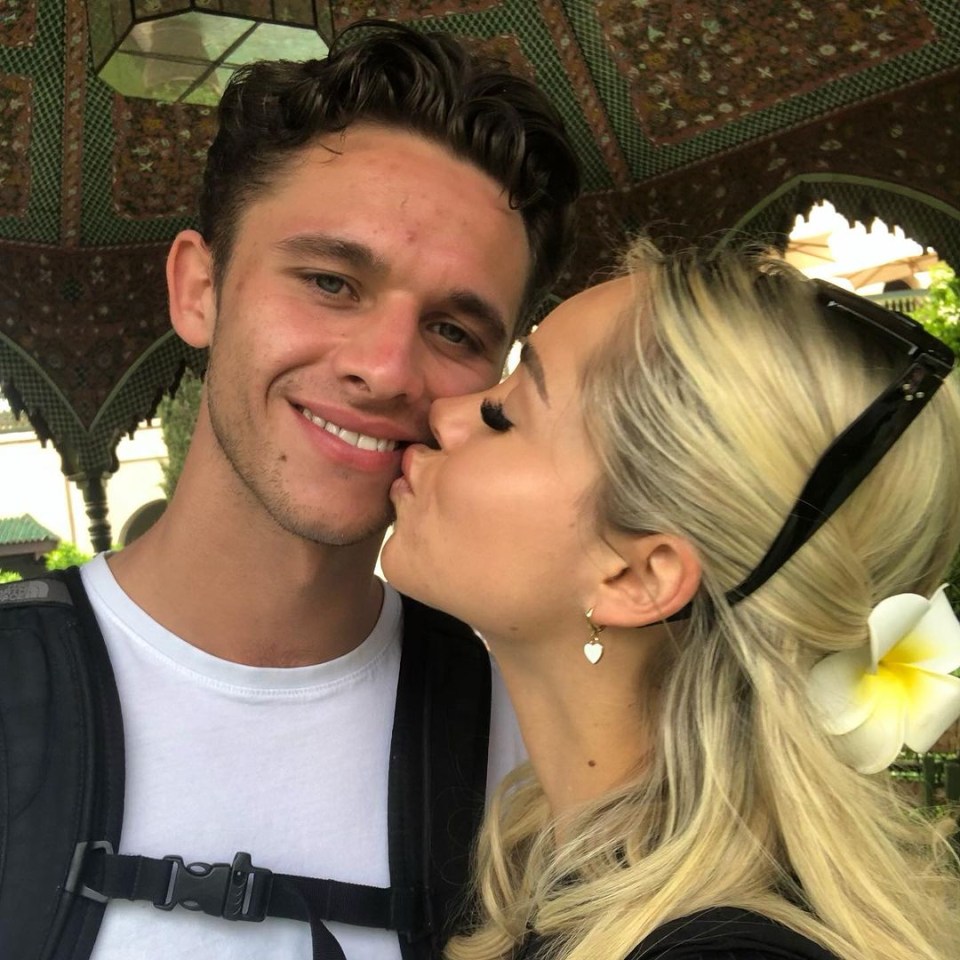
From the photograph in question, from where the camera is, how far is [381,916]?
1290 mm

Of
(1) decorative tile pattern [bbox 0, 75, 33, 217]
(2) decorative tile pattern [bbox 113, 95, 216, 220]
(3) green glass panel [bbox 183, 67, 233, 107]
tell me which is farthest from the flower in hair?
(1) decorative tile pattern [bbox 0, 75, 33, 217]

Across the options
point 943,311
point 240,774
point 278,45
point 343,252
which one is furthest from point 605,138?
point 943,311

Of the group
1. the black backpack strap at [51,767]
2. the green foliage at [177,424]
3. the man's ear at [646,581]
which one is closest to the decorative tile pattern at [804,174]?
the man's ear at [646,581]

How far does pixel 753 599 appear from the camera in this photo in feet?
3.85

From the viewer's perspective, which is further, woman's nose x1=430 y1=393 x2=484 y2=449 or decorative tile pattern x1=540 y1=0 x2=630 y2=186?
decorative tile pattern x1=540 y1=0 x2=630 y2=186

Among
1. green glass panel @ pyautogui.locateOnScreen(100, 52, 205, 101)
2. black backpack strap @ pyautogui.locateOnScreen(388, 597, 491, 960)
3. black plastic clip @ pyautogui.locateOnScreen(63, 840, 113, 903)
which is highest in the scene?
green glass panel @ pyautogui.locateOnScreen(100, 52, 205, 101)

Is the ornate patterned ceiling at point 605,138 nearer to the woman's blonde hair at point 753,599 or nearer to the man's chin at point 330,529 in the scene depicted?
the man's chin at point 330,529

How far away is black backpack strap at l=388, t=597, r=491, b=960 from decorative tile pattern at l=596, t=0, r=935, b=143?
1.76 meters

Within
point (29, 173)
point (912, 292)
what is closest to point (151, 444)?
point (912, 292)

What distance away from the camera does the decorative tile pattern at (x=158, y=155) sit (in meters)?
2.86

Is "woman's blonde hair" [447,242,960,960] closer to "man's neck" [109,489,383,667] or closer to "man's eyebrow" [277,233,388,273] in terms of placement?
"man's eyebrow" [277,233,388,273]

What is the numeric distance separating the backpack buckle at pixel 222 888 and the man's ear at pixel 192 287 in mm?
923

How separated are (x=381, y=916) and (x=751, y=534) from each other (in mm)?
703

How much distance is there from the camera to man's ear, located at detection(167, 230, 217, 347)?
5.82 ft
